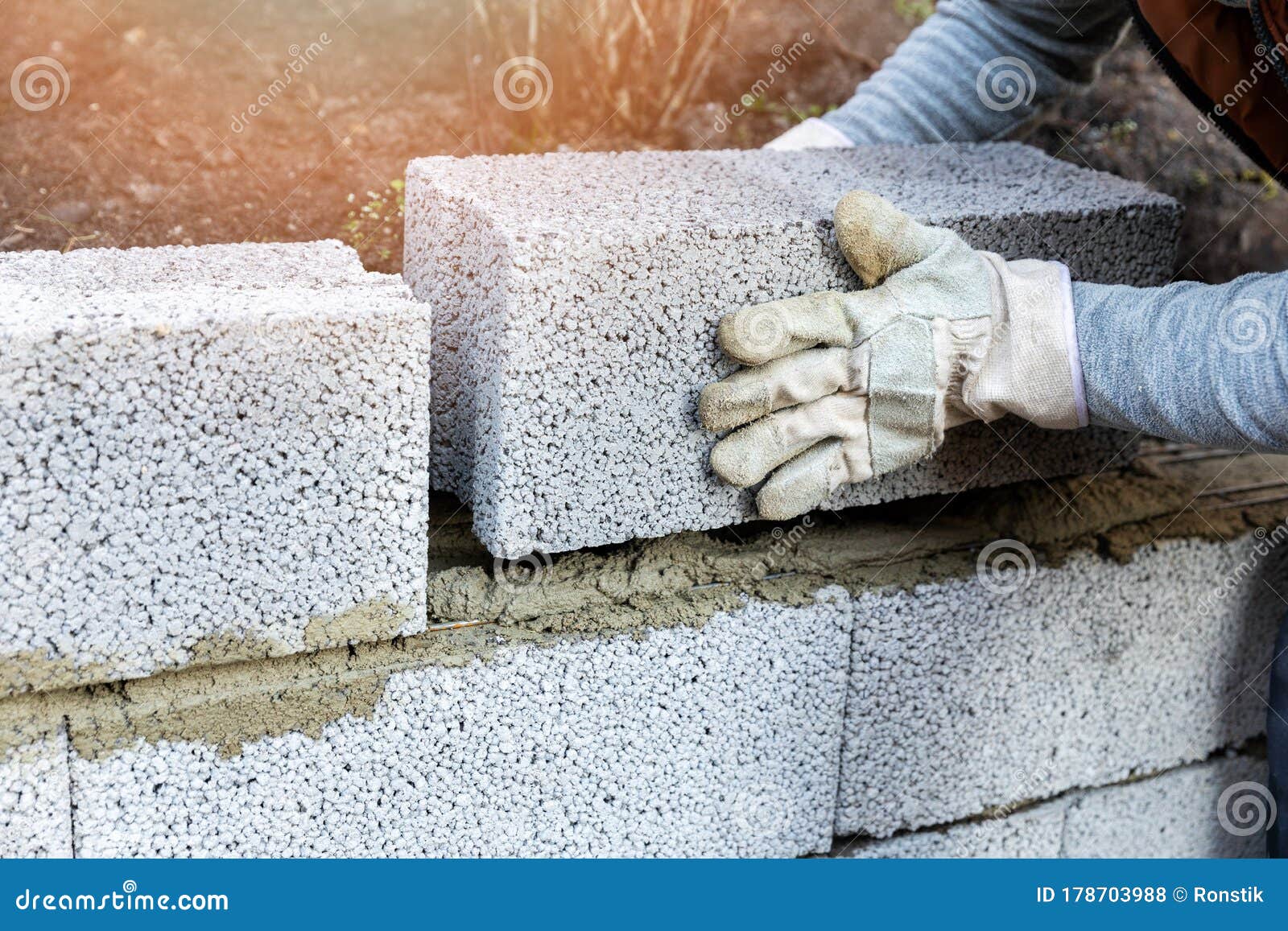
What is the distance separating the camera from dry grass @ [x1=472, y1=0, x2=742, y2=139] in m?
2.65

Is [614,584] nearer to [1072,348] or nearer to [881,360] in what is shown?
[881,360]

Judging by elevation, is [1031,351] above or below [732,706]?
above

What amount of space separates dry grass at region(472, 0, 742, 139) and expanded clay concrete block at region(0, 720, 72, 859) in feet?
5.42

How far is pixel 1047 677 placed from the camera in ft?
7.44

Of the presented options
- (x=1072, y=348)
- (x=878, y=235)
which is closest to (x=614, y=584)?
(x=878, y=235)

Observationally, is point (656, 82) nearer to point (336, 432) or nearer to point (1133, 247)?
point (1133, 247)

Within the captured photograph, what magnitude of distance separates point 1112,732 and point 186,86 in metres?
2.30

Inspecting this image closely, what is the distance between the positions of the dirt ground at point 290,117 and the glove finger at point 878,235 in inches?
37.3

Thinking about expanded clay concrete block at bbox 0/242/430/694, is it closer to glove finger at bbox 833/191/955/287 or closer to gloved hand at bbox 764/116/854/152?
glove finger at bbox 833/191/955/287

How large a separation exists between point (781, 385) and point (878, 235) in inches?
10.0

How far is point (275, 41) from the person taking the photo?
2812 millimetres

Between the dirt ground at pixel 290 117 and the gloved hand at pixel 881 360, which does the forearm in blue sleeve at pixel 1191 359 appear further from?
the dirt ground at pixel 290 117

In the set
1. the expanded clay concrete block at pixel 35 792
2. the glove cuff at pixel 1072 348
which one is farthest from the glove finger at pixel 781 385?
the expanded clay concrete block at pixel 35 792

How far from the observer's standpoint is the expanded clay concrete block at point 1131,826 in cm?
232
